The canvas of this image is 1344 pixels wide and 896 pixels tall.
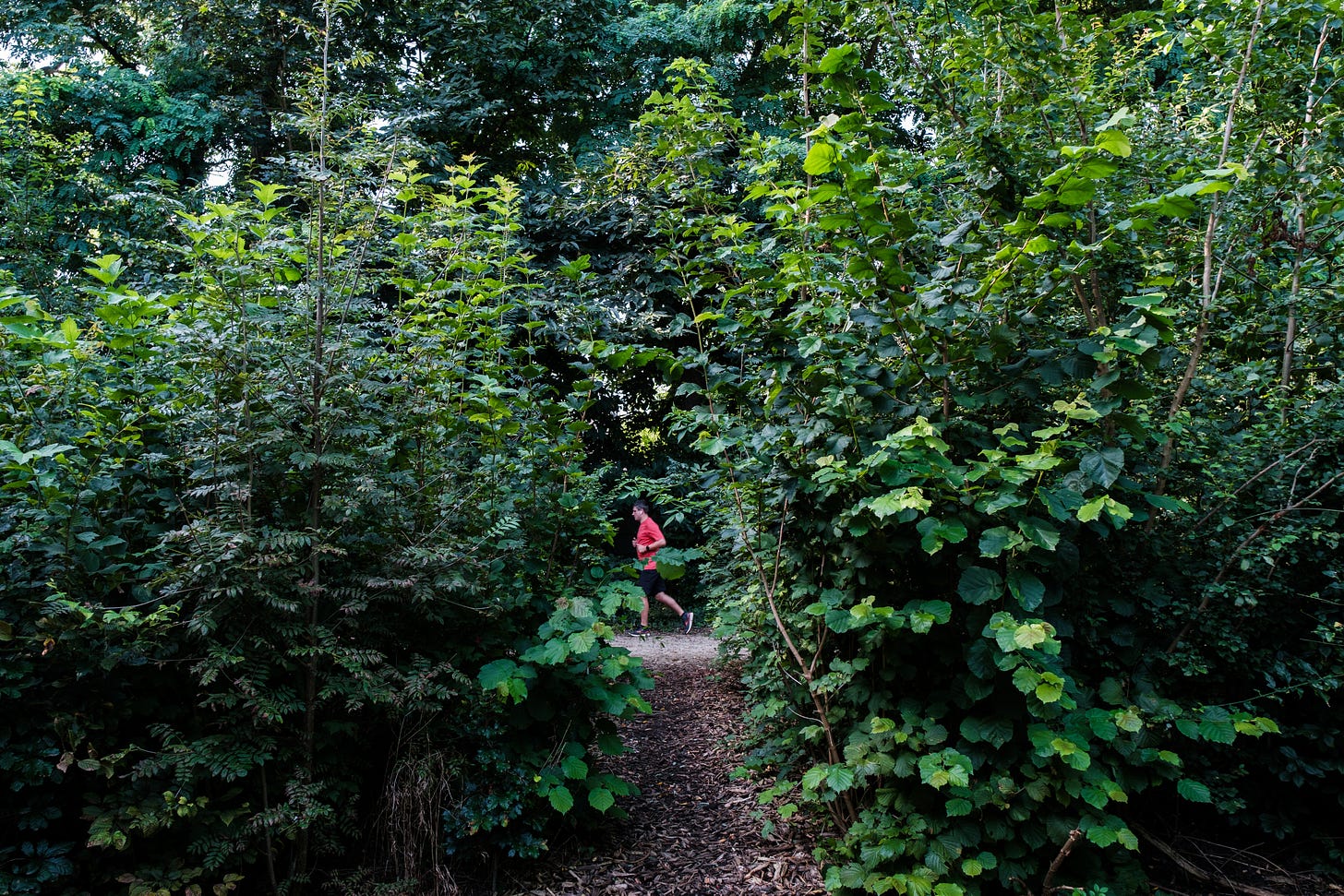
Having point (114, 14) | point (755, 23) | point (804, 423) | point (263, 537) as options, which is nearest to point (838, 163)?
point (804, 423)

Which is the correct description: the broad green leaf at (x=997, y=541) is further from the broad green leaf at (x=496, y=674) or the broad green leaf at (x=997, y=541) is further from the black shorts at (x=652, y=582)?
the black shorts at (x=652, y=582)

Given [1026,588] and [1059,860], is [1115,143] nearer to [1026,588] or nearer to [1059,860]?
[1026,588]

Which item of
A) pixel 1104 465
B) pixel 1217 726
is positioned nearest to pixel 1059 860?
pixel 1217 726

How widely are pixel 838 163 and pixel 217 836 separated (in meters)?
3.07

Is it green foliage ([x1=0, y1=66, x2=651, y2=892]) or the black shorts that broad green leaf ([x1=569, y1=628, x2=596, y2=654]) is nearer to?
green foliage ([x1=0, y1=66, x2=651, y2=892])

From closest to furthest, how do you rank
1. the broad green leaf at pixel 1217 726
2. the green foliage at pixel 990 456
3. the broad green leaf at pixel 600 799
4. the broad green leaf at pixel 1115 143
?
the broad green leaf at pixel 1115 143
the green foliage at pixel 990 456
the broad green leaf at pixel 1217 726
the broad green leaf at pixel 600 799

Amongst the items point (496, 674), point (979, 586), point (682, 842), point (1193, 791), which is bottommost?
point (682, 842)

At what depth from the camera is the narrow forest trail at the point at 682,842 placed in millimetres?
2883

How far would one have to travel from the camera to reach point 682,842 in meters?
3.23

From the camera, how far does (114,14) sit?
915 cm

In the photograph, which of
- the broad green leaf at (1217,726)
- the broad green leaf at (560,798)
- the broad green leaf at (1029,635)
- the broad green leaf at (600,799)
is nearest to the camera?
the broad green leaf at (1029,635)

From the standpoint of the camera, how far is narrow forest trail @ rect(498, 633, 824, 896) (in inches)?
113

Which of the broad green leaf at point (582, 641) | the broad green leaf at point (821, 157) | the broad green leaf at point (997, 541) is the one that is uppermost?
the broad green leaf at point (821, 157)

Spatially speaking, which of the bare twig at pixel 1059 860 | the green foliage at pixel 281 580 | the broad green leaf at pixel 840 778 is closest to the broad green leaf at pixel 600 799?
the green foliage at pixel 281 580
